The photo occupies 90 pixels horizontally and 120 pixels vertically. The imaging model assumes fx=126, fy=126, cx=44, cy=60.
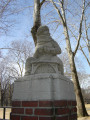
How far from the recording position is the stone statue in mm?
2924

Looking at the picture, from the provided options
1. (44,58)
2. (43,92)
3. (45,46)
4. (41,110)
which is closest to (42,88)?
(43,92)

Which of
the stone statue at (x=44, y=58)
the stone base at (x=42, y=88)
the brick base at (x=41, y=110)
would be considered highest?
the stone statue at (x=44, y=58)

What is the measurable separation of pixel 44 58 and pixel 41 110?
115 centimetres

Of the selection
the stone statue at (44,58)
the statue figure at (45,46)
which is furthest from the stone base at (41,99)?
the statue figure at (45,46)

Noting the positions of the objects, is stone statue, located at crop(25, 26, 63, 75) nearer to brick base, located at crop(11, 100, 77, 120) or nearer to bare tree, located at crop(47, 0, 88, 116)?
brick base, located at crop(11, 100, 77, 120)

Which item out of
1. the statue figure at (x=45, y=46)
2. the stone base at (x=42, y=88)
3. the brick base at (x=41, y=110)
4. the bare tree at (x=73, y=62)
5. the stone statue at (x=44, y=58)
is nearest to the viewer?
the brick base at (x=41, y=110)

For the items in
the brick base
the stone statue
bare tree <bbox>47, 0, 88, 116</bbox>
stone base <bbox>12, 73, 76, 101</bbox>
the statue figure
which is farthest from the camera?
bare tree <bbox>47, 0, 88, 116</bbox>

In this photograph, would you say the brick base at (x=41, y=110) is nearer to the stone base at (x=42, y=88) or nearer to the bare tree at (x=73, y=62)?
the stone base at (x=42, y=88)

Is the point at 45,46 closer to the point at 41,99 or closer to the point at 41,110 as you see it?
the point at 41,99

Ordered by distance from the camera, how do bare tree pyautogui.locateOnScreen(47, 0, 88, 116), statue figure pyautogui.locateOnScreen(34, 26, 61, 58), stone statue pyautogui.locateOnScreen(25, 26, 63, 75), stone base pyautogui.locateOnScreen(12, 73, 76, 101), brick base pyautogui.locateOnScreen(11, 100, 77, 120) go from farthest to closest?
bare tree pyautogui.locateOnScreen(47, 0, 88, 116) → statue figure pyautogui.locateOnScreen(34, 26, 61, 58) → stone statue pyautogui.locateOnScreen(25, 26, 63, 75) → stone base pyautogui.locateOnScreen(12, 73, 76, 101) → brick base pyautogui.locateOnScreen(11, 100, 77, 120)

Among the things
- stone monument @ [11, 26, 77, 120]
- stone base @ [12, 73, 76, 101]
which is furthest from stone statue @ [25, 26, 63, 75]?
stone base @ [12, 73, 76, 101]

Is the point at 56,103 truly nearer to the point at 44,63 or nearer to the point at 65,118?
the point at 65,118

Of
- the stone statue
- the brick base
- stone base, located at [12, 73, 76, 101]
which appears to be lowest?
the brick base

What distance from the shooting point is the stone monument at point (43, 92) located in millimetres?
2436
